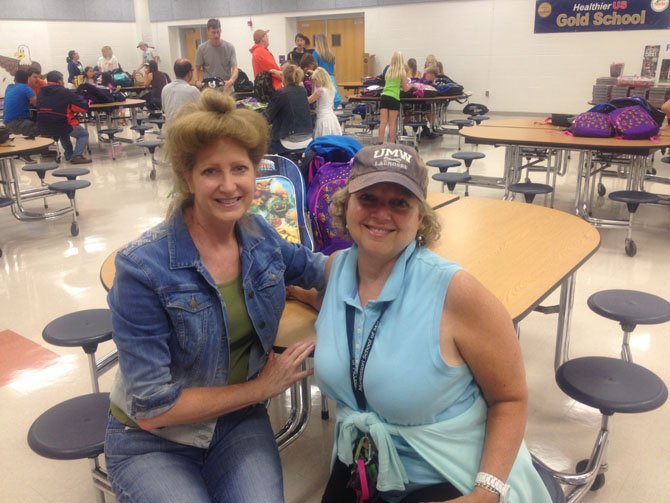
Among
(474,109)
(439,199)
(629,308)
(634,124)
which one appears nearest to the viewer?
(629,308)

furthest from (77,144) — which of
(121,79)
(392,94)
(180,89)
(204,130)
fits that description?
(204,130)

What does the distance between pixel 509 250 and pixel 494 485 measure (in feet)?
3.81

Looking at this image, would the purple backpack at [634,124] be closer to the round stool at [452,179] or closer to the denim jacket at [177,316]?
the round stool at [452,179]

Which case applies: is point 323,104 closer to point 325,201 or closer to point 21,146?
point 21,146

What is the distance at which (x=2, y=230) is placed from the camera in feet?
18.1

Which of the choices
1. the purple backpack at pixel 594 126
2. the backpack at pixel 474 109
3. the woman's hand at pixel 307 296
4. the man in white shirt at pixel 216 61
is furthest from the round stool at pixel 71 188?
the backpack at pixel 474 109

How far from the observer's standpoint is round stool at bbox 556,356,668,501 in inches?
70.4

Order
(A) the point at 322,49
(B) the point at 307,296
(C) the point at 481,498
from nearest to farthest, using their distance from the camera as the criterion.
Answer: (C) the point at 481,498 < (B) the point at 307,296 < (A) the point at 322,49

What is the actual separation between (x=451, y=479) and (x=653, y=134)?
14.2ft

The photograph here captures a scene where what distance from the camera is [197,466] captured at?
1.50 m

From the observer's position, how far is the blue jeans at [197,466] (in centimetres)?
138

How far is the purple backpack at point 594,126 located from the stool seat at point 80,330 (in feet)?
13.7

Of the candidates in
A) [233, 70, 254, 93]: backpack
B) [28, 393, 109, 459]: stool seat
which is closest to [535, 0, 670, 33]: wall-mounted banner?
[233, 70, 254, 93]: backpack

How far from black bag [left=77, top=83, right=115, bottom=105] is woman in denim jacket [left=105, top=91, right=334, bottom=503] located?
8.69 meters
